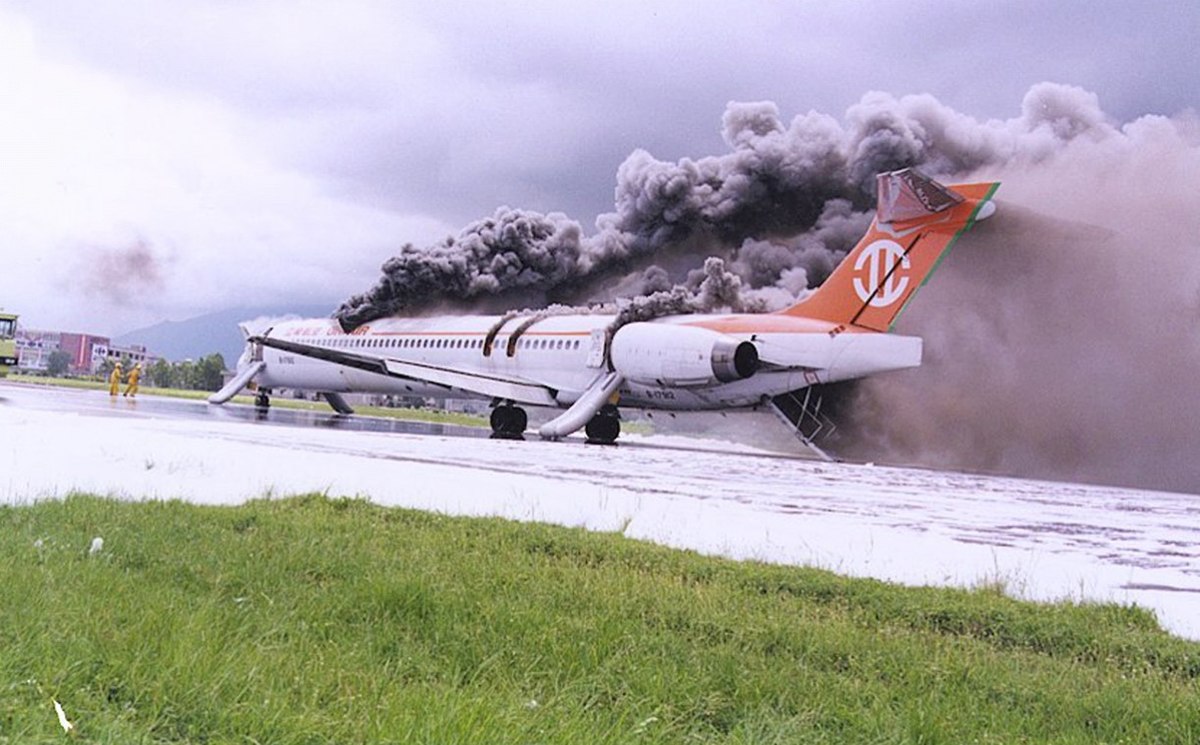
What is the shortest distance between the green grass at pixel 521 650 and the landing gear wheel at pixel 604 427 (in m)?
18.8

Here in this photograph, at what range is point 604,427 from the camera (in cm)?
2589

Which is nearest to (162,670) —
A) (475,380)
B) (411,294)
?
(475,380)

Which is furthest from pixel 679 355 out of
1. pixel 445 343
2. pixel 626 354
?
pixel 445 343

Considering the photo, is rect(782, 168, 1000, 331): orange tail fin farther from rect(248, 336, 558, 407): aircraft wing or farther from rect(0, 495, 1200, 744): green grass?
rect(0, 495, 1200, 744): green grass

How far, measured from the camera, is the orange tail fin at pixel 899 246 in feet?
65.2

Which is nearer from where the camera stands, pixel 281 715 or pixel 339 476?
pixel 281 715

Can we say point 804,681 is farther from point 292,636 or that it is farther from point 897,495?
point 897,495

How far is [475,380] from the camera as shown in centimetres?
2636

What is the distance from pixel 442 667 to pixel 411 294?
31543 millimetres

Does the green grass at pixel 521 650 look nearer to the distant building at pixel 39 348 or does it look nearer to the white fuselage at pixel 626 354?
the white fuselage at pixel 626 354

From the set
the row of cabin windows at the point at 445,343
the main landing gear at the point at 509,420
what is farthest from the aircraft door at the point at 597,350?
the main landing gear at the point at 509,420

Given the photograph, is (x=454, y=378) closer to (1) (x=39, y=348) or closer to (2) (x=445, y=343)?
(2) (x=445, y=343)

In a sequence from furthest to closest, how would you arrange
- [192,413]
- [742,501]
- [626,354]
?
[192,413] < [626,354] < [742,501]

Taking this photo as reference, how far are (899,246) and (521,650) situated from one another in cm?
1809
